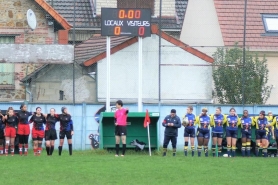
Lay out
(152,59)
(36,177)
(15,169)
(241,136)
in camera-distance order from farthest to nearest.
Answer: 1. (152,59)
2. (241,136)
3. (15,169)
4. (36,177)

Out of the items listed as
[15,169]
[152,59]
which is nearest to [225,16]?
[152,59]

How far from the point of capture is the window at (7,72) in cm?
3303

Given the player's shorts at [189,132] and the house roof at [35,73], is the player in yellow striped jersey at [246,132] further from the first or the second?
the house roof at [35,73]

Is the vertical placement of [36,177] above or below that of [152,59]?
below

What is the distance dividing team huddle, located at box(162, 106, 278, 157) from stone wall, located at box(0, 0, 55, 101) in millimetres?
8071

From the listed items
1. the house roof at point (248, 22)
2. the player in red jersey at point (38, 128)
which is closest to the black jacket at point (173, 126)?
the player in red jersey at point (38, 128)

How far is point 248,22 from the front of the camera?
3906 centimetres

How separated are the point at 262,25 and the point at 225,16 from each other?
1.83 m

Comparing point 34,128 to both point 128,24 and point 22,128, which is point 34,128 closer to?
point 22,128

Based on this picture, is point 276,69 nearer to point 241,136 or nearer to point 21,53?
point 241,136

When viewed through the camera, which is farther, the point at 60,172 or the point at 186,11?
the point at 186,11

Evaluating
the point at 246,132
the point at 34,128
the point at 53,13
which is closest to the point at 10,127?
the point at 34,128

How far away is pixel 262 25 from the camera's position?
3922 cm

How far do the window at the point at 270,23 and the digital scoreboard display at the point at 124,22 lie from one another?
445 inches
